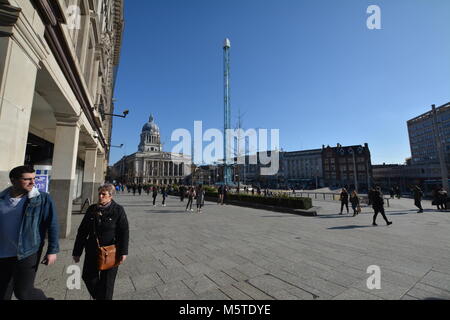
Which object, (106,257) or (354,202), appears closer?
(106,257)

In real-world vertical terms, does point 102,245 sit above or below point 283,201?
above

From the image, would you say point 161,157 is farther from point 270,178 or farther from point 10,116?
point 10,116

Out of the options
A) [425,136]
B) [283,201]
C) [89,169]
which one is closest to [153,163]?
[89,169]

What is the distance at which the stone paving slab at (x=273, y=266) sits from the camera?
3484 mm

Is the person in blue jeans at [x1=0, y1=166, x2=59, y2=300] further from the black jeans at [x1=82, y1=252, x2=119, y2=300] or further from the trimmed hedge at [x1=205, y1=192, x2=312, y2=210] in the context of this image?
the trimmed hedge at [x1=205, y1=192, x2=312, y2=210]

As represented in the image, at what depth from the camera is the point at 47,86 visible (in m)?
5.43

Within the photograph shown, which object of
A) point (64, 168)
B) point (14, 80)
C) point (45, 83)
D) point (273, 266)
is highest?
point (45, 83)

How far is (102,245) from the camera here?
9.02ft

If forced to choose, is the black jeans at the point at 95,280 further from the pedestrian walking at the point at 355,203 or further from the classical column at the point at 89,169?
the pedestrian walking at the point at 355,203

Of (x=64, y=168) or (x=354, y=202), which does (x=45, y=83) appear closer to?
(x=64, y=168)

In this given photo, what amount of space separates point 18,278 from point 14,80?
2768mm

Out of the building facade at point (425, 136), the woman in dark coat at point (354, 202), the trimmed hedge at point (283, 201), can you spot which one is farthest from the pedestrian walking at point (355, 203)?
the building facade at point (425, 136)

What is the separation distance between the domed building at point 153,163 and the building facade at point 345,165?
216ft
